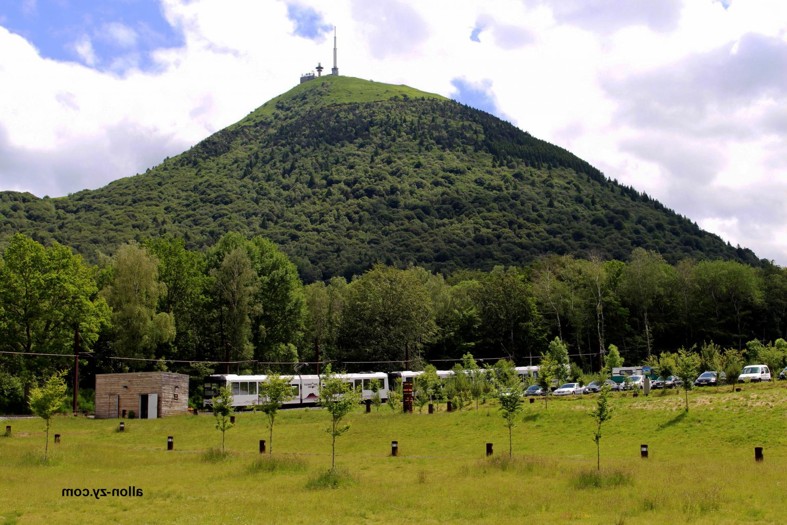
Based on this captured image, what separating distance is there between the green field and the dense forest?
A: 14141 mm

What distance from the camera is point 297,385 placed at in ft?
225

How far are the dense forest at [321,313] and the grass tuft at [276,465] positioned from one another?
34.6m

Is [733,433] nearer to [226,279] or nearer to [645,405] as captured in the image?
[645,405]

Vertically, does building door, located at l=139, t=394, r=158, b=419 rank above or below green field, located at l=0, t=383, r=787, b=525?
above

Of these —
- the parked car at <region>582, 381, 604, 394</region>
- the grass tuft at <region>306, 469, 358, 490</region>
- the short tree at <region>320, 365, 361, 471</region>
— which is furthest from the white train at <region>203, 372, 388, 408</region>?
the grass tuft at <region>306, 469, 358, 490</region>

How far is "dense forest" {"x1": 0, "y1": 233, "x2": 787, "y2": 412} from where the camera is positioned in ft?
203

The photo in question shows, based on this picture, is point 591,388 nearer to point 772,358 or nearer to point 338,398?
point 772,358

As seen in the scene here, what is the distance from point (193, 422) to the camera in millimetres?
52438

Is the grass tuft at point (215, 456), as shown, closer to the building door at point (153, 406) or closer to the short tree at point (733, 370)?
the building door at point (153, 406)

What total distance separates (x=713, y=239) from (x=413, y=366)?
13346cm

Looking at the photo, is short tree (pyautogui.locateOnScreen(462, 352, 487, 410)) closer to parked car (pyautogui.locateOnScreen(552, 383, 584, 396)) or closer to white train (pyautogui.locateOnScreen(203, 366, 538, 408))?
white train (pyautogui.locateOnScreen(203, 366, 538, 408))

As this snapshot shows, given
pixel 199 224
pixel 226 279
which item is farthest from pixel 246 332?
pixel 199 224

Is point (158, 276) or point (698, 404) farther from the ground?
point (158, 276)

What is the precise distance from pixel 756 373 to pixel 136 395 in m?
49.0
